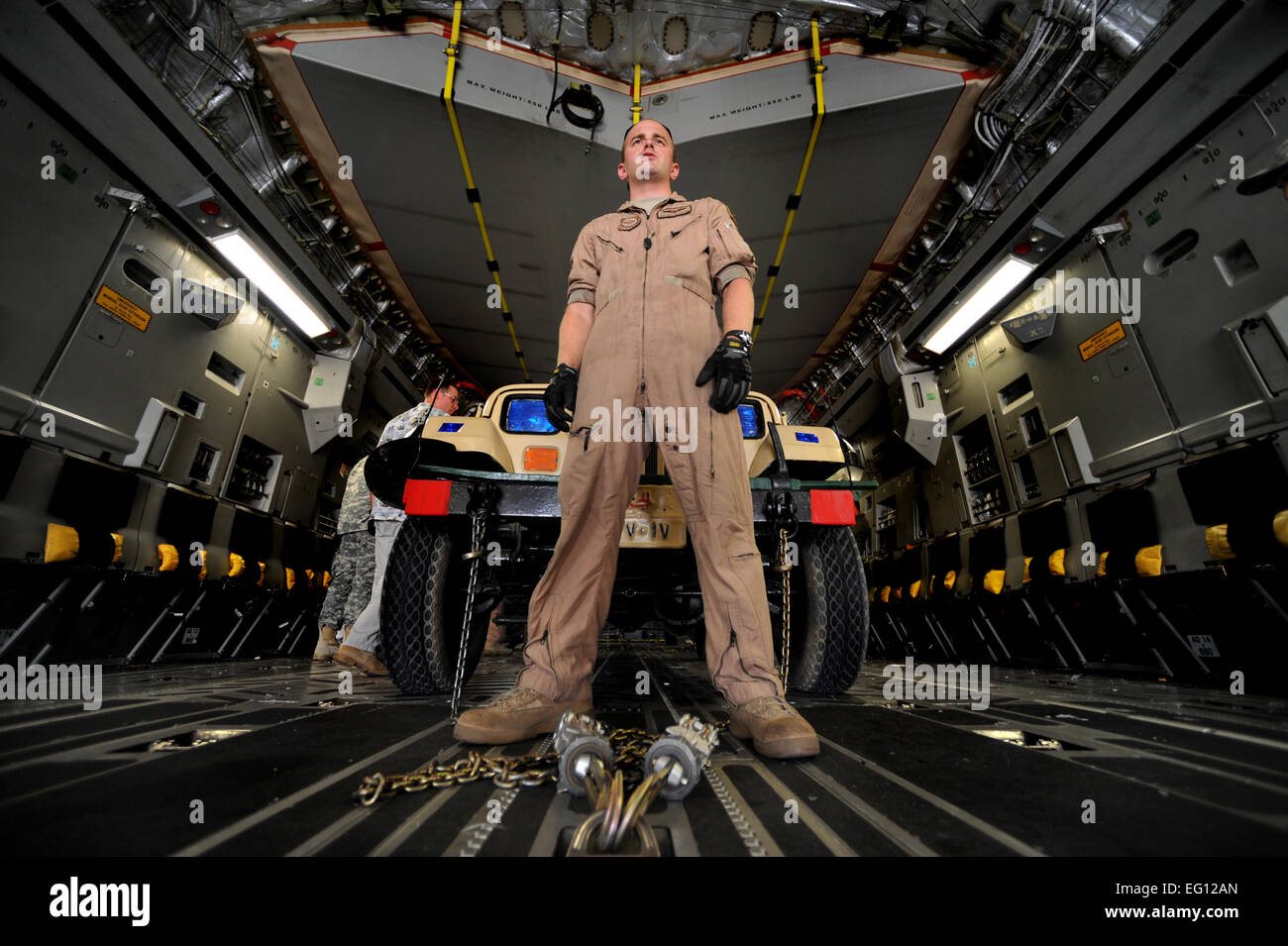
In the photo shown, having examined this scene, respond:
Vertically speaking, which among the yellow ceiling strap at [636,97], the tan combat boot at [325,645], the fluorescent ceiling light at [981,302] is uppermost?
the yellow ceiling strap at [636,97]

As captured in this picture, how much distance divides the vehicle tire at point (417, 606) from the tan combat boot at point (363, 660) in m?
1.33

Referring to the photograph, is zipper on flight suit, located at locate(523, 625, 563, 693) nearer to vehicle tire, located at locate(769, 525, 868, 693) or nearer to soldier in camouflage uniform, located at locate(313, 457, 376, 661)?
vehicle tire, located at locate(769, 525, 868, 693)

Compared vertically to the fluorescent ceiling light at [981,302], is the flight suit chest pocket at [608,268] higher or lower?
lower

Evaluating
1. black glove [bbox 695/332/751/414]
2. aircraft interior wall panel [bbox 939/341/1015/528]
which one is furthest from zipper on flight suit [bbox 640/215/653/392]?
aircraft interior wall panel [bbox 939/341/1015/528]

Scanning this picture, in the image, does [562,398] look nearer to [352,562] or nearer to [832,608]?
[832,608]

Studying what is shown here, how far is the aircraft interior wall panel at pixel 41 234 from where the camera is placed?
2.85m

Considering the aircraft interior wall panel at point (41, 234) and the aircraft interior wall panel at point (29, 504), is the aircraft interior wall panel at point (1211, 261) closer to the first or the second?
the aircraft interior wall panel at point (41, 234)

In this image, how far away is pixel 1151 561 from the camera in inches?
129

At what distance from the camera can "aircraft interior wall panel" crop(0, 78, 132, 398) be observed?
2852 millimetres

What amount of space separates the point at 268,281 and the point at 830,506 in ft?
17.2

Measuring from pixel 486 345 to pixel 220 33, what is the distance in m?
3.63

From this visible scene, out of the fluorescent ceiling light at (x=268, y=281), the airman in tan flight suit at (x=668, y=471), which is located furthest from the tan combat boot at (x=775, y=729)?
the fluorescent ceiling light at (x=268, y=281)
